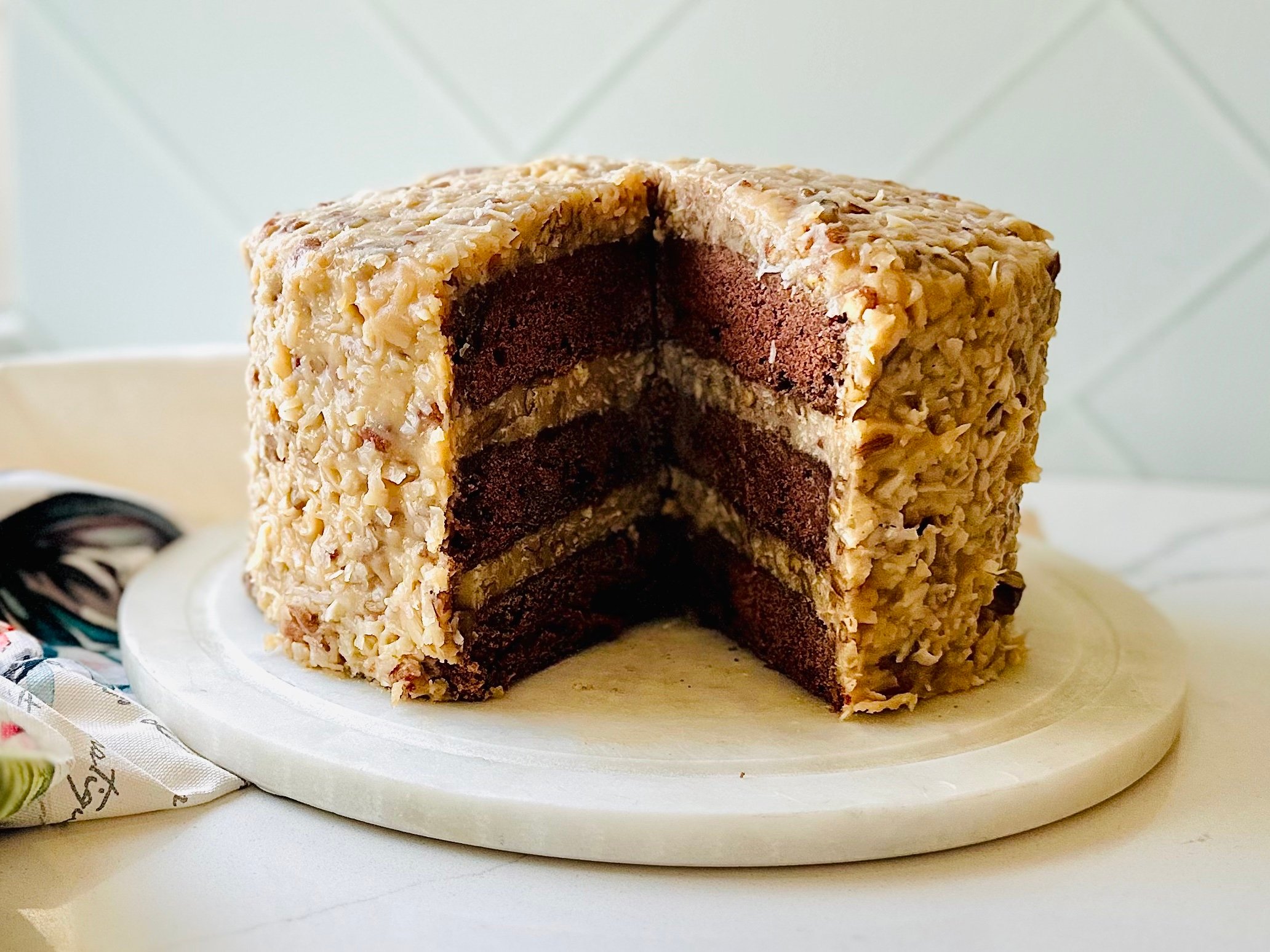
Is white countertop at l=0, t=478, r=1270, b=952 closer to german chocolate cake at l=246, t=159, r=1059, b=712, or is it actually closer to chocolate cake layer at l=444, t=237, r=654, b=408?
german chocolate cake at l=246, t=159, r=1059, b=712

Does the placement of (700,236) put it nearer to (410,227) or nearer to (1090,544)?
(410,227)

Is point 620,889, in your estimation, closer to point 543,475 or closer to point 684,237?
point 543,475

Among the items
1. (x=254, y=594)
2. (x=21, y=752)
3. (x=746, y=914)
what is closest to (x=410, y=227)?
(x=254, y=594)

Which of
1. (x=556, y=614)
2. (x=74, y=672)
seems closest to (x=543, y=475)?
(x=556, y=614)

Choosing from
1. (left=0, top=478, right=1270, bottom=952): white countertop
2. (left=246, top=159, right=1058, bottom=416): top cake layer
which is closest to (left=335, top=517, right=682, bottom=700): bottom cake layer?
(left=0, top=478, right=1270, bottom=952): white countertop

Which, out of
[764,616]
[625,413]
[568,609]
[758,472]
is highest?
[625,413]

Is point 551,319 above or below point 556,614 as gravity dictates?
above

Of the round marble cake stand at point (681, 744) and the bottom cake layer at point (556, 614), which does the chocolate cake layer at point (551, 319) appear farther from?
the round marble cake stand at point (681, 744)
